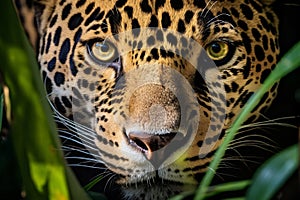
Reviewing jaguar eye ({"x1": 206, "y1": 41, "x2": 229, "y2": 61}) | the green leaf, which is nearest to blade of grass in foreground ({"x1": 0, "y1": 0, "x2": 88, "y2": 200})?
the green leaf

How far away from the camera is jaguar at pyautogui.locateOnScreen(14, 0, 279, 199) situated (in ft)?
5.66

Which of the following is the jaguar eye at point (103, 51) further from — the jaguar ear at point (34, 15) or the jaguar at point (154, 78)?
the jaguar ear at point (34, 15)

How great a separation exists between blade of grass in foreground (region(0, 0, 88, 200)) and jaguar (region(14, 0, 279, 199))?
13.4 inches

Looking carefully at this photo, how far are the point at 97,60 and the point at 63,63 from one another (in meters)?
0.13

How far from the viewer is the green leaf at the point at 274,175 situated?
1017 millimetres

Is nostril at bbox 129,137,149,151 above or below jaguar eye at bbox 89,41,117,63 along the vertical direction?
below

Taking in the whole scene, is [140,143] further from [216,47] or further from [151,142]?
[216,47]

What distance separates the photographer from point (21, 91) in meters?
1.31

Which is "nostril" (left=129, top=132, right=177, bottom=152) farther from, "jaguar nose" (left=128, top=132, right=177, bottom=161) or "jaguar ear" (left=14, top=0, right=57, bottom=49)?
"jaguar ear" (left=14, top=0, right=57, bottom=49)

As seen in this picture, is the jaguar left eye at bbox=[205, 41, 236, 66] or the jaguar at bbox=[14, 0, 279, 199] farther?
the jaguar left eye at bbox=[205, 41, 236, 66]

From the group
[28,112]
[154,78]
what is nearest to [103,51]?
[154,78]

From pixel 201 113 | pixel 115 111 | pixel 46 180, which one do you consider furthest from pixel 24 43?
pixel 201 113

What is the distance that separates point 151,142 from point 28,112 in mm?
407

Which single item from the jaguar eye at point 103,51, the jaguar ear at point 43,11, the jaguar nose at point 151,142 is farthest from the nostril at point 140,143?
the jaguar ear at point 43,11
